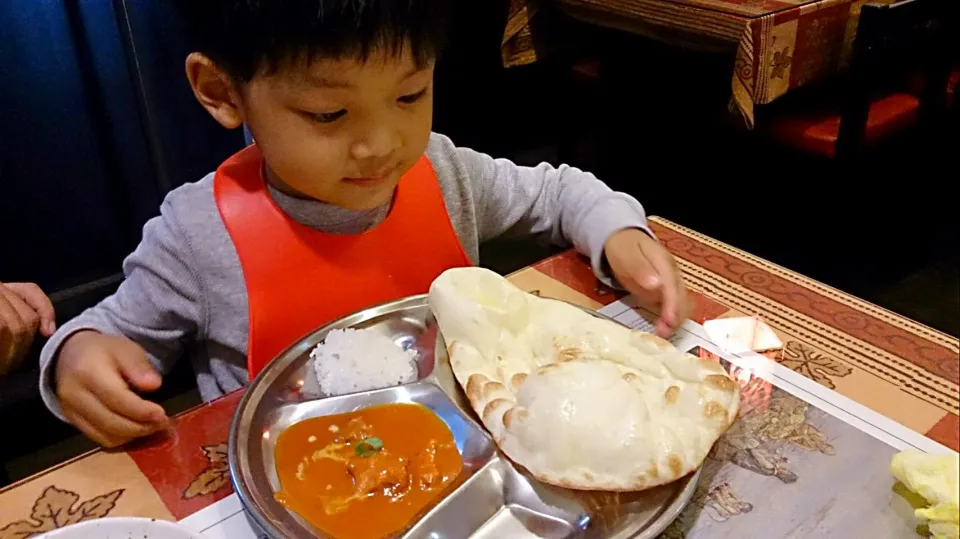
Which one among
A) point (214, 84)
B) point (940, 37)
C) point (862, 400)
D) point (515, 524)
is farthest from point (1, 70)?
point (940, 37)

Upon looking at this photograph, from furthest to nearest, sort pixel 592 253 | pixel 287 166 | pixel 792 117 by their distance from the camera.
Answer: pixel 792 117 < pixel 592 253 < pixel 287 166

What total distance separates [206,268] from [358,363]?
1.06 ft

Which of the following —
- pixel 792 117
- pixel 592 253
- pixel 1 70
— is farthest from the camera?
pixel 792 117

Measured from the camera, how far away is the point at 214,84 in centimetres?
105

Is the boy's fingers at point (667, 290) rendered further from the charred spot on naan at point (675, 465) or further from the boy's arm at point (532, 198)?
the charred spot on naan at point (675, 465)

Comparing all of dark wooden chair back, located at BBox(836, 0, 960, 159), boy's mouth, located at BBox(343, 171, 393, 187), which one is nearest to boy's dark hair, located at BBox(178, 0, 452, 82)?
boy's mouth, located at BBox(343, 171, 393, 187)

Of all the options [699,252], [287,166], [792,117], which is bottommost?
[792,117]

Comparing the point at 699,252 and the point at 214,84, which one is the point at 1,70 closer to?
the point at 214,84

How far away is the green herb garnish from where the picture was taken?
2.67 ft

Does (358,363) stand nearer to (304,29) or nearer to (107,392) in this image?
(107,392)

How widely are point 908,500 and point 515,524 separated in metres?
0.38

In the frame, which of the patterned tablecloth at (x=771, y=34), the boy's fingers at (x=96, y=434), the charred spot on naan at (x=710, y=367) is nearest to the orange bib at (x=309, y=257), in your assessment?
the boy's fingers at (x=96, y=434)

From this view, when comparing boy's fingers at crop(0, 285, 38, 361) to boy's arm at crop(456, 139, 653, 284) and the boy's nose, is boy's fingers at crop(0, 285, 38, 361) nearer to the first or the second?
the boy's nose

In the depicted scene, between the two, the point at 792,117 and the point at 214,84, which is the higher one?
the point at 214,84
